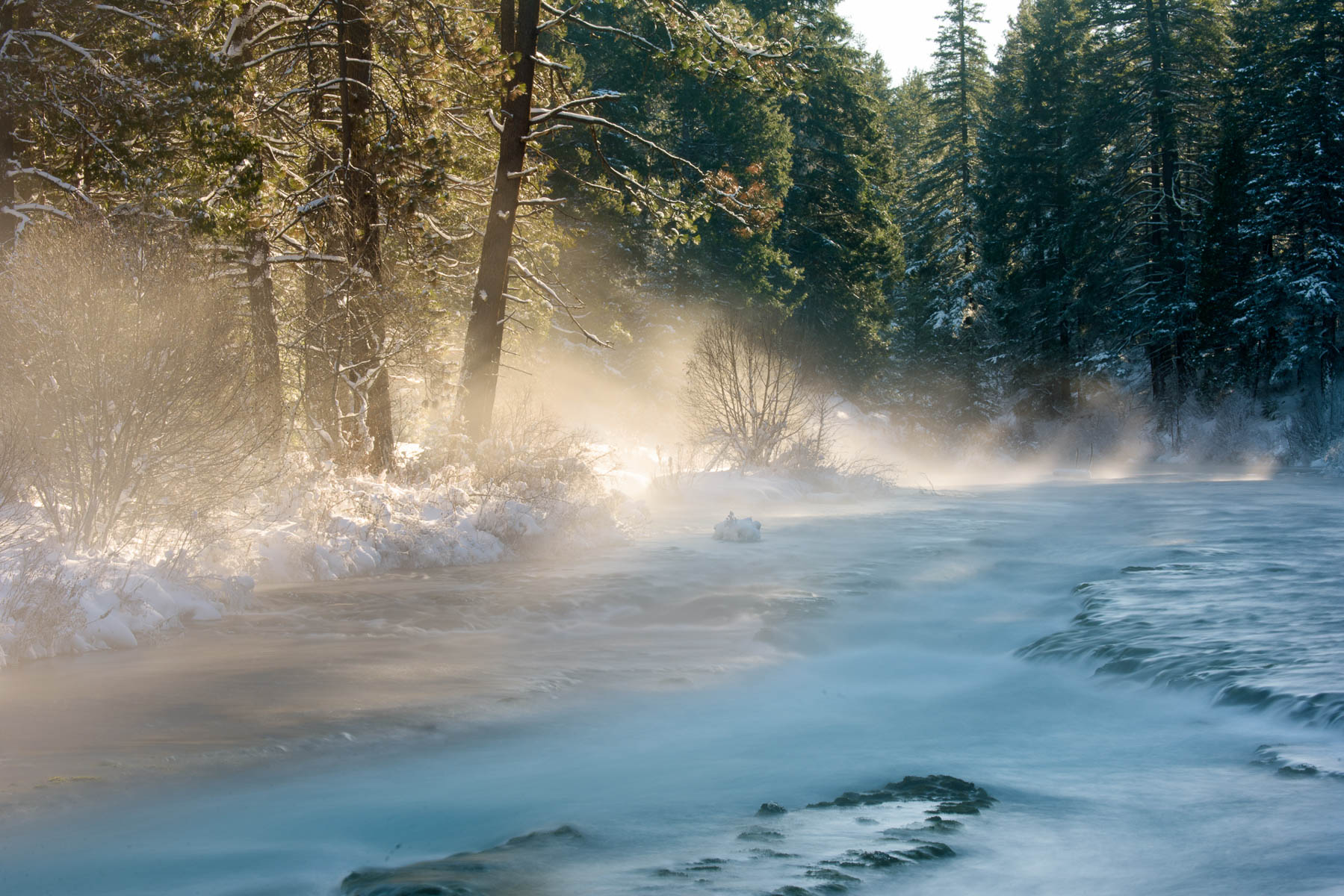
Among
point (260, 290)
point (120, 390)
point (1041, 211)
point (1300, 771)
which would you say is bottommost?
point (1300, 771)

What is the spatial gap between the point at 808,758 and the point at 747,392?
→ 591 inches

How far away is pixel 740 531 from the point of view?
1324cm

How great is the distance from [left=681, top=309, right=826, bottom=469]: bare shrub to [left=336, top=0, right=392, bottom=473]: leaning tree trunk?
26.3ft

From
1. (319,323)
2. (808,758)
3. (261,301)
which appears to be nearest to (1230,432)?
(319,323)

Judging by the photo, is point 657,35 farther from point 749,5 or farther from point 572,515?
point 572,515

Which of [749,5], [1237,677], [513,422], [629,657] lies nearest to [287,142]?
[513,422]

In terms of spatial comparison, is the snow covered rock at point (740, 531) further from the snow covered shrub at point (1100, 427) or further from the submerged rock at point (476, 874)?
the snow covered shrub at point (1100, 427)

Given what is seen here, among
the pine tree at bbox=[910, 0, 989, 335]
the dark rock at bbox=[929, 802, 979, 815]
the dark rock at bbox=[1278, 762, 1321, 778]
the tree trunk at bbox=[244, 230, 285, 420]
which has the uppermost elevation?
the pine tree at bbox=[910, 0, 989, 335]

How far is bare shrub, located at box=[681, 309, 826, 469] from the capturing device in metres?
19.8

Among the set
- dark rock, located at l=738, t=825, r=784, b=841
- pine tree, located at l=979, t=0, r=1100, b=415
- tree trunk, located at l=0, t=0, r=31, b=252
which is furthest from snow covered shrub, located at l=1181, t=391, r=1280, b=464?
tree trunk, located at l=0, t=0, r=31, b=252

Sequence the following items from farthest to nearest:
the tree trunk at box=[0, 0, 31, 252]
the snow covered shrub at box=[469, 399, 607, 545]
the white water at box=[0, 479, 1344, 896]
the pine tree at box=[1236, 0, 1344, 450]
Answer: the pine tree at box=[1236, 0, 1344, 450] < the snow covered shrub at box=[469, 399, 607, 545] < the tree trunk at box=[0, 0, 31, 252] < the white water at box=[0, 479, 1344, 896]

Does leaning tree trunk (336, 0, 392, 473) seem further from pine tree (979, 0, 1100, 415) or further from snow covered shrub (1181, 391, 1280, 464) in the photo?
pine tree (979, 0, 1100, 415)

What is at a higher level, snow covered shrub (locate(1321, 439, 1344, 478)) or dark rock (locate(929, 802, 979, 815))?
snow covered shrub (locate(1321, 439, 1344, 478))

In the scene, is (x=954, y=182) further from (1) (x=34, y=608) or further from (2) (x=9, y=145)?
(1) (x=34, y=608)
